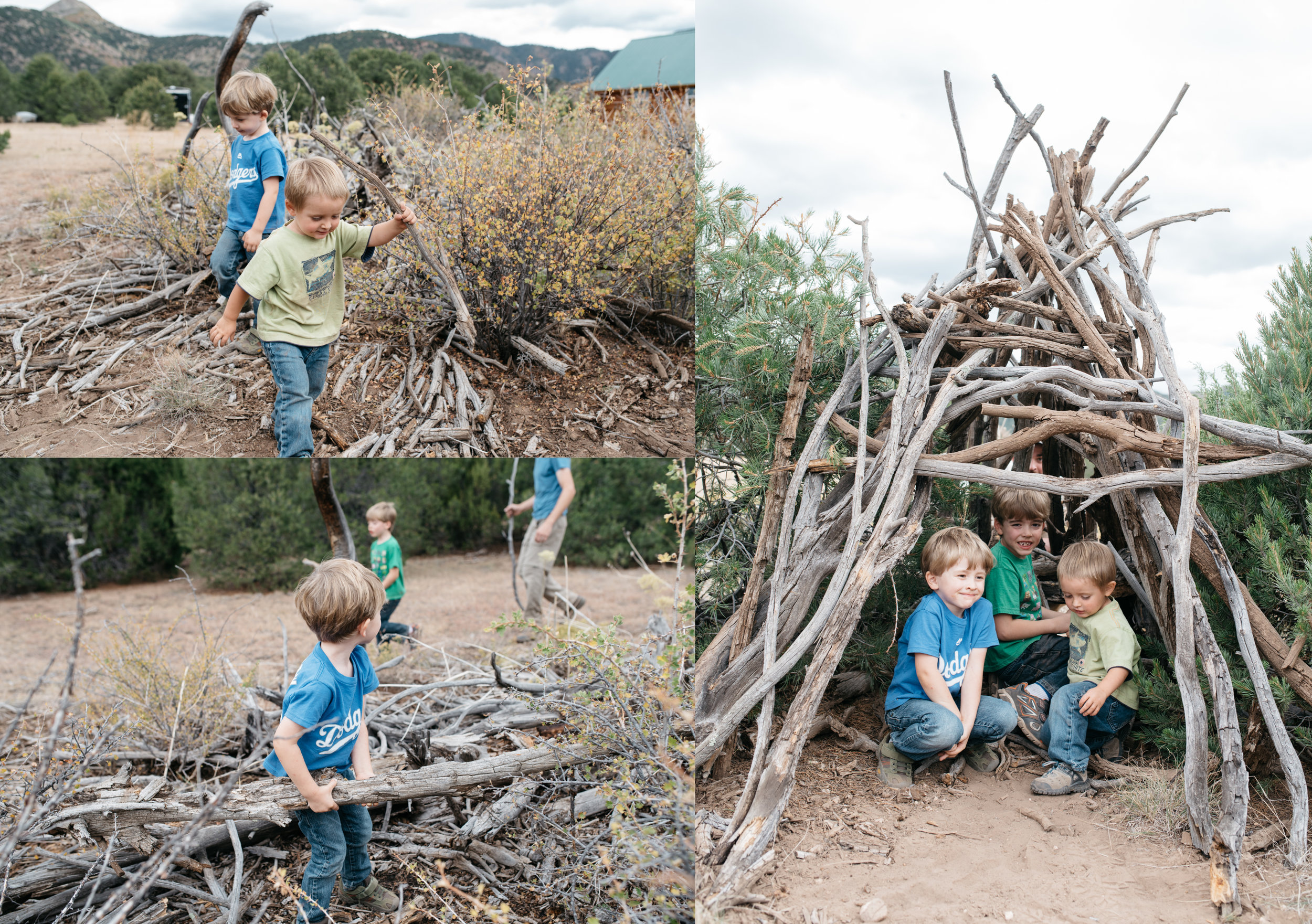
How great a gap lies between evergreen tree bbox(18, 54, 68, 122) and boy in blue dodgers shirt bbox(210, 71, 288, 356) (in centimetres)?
788

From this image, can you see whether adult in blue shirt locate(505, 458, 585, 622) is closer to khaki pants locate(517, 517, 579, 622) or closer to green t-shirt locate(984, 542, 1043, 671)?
khaki pants locate(517, 517, 579, 622)

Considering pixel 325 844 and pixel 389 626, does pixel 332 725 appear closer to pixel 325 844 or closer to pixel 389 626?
pixel 325 844

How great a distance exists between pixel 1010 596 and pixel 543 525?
2.60 meters

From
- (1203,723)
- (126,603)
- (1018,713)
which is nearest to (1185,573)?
(1203,723)

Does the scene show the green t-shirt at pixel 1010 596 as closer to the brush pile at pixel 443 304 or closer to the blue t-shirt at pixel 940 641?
the blue t-shirt at pixel 940 641

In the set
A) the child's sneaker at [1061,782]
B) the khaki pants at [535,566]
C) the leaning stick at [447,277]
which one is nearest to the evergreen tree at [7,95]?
the leaning stick at [447,277]

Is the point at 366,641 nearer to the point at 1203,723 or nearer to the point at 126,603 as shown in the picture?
the point at 1203,723

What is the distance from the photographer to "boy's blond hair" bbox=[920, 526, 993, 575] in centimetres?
277

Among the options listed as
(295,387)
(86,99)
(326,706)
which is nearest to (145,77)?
(86,99)

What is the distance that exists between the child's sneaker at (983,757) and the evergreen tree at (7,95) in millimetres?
12002

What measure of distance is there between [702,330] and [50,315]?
476 centimetres

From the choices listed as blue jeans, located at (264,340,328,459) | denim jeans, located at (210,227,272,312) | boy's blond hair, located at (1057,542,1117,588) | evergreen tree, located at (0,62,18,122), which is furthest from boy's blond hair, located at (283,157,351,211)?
evergreen tree, located at (0,62,18,122)

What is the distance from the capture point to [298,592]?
7.55 ft

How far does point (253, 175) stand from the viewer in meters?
3.99
